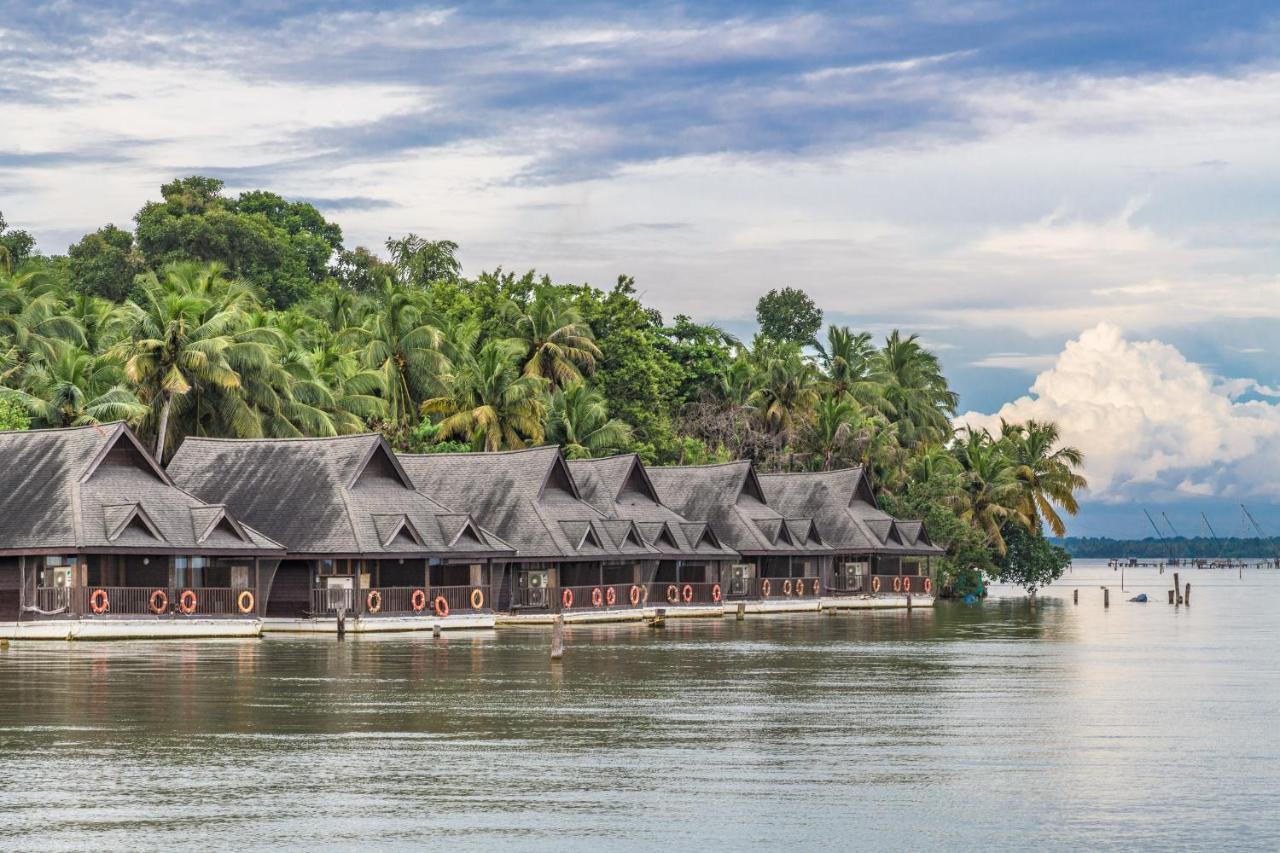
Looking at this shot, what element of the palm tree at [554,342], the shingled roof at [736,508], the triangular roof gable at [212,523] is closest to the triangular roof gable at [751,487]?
the shingled roof at [736,508]

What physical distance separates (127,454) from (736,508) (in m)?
37.1

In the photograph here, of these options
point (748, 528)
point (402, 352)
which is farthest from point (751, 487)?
point (402, 352)

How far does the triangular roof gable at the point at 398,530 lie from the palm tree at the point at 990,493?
53.8 meters

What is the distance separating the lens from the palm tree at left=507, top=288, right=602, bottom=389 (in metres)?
90.2

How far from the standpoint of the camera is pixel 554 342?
91188 mm

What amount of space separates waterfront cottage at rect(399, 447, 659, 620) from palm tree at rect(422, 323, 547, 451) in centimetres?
743

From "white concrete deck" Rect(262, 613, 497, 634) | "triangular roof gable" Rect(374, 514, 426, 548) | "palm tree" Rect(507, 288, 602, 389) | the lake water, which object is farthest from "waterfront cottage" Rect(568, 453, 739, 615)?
the lake water

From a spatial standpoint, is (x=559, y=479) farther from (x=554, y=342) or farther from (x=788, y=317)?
(x=788, y=317)

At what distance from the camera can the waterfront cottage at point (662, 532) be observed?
79.7 meters

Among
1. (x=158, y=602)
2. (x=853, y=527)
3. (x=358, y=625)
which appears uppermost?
(x=853, y=527)

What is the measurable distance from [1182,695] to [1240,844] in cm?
1883

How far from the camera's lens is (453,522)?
211 feet

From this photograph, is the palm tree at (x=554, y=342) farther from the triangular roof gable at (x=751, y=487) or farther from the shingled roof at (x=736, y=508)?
the triangular roof gable at (x=751, y=487)

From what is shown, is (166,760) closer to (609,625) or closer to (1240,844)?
(1240,844)
